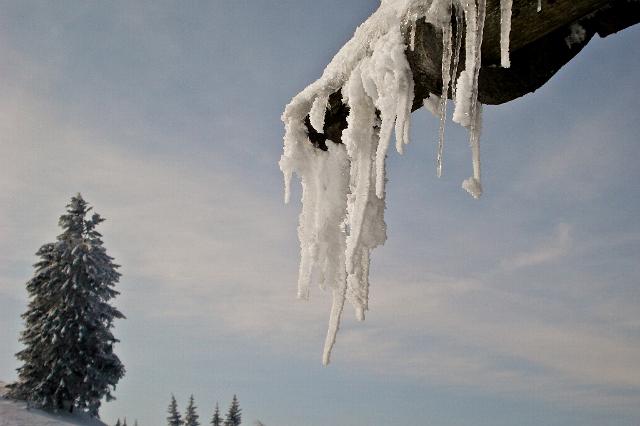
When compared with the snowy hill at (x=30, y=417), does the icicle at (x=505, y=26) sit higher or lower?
higher

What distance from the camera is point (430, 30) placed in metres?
2.13

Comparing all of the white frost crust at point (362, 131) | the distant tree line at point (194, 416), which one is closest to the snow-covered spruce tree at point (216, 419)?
the distant tree line at point (194, 416)

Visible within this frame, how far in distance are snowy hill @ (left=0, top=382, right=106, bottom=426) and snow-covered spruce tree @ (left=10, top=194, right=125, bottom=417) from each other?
1.35 feet

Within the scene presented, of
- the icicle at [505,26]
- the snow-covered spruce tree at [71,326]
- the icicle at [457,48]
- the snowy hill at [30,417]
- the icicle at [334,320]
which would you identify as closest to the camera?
the icicle at [505,26]

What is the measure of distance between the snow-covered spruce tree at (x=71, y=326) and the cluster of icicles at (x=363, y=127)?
2428 centimetres

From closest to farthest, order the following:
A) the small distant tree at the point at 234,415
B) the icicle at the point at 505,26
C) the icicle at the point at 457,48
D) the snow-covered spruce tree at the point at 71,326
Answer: the icicle at the point at 505,26 < the icicle at the point at 457,48 < the snow-covered spruce tree at the point at 71,326 < the small distant tree at the point at 234,415

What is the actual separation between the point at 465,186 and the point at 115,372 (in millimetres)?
26622

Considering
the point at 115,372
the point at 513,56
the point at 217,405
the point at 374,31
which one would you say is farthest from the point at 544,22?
the point at 217,405

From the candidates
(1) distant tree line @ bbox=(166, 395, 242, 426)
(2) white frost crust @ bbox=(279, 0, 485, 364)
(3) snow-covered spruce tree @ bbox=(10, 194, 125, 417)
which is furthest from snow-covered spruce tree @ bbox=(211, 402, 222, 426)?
(2) white frost crust @ bbox=(279, 0, 485, 364)

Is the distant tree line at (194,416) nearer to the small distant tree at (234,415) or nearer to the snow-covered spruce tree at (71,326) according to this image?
the small distant tree at (234,415)

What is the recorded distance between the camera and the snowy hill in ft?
71.1

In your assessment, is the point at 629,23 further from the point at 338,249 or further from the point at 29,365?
the point at 29,365

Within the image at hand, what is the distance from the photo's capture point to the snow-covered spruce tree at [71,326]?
23938 mm

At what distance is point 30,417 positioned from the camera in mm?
22203
